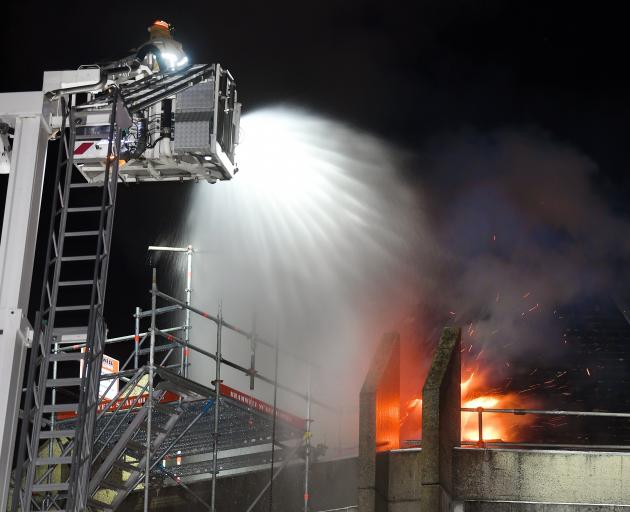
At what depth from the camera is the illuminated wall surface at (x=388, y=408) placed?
1530 cm

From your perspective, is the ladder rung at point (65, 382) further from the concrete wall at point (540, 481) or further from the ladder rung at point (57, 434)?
the concrete wall at point (540, 481)

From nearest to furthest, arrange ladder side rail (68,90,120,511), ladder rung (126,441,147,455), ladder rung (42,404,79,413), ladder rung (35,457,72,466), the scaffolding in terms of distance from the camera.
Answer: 1. ladder side rail (68,90,120,511)
2. ladder rung (35,457,72,466)
3. ladder rung (42,404,79,413)
4. the scaffolding
5. ladder rung (126,441,147,455)

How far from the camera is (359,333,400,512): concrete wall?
14820mm

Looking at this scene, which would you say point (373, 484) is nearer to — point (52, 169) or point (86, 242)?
point (52, 169)

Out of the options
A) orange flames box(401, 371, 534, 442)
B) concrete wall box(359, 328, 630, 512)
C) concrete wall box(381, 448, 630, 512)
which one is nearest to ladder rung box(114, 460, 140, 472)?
concrete wall box(359, 328, 630, 512)

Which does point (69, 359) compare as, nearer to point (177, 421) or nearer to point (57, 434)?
point (57, 434)

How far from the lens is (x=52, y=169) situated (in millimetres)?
28125

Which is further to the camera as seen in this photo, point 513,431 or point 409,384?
point 409,384

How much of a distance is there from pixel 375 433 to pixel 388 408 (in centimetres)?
101

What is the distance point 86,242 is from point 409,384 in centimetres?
1352

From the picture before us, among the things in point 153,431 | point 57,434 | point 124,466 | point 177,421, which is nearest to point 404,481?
point 177,421

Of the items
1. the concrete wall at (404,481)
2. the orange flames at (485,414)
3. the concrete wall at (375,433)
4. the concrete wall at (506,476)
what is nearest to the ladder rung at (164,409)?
the concrete wall at (375,433)

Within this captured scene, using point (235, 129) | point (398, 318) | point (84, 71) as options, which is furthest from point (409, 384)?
point (84, 71)

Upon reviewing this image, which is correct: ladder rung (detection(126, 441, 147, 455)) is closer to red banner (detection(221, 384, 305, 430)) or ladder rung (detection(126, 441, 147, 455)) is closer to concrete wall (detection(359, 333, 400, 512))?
red banner (detection(221, 384, 305, 430))
